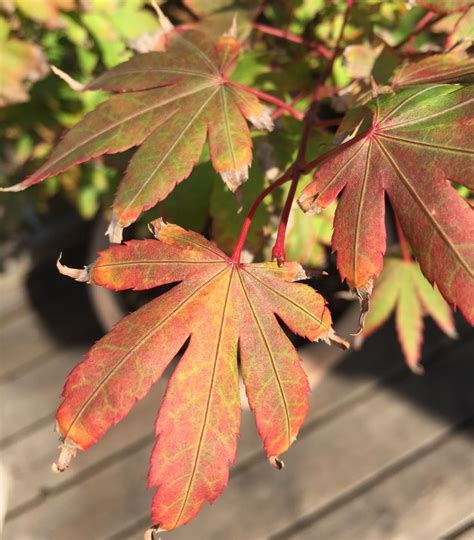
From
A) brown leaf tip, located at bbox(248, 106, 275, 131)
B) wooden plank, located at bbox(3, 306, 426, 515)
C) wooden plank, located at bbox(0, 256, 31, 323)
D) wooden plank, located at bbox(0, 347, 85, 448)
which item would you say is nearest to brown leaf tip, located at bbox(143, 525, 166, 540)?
brown leaf tip, located at bbox(248, 106, 275, 131)

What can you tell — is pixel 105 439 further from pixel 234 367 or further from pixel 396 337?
pixel 234 367

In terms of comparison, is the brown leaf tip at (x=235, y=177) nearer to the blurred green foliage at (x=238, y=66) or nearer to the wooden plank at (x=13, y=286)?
the blurred green foliage at (x=238, y=66)

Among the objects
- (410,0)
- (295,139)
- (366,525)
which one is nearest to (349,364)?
(366,525)

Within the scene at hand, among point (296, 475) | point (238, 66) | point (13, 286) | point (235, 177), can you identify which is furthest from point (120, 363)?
point (13, 286)

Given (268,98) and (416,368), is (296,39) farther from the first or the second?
(416,368)

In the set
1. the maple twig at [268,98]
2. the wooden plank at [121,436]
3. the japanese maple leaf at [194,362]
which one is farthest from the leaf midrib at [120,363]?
the wooden plank at [121,436]

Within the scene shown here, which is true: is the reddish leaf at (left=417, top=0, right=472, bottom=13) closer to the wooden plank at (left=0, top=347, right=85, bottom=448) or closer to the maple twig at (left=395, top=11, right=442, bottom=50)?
the maple twig at (left=395, top=11, right=442, bottom=50)

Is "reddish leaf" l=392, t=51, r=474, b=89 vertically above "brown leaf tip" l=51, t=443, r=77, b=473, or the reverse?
"reddish leaf" l=392, t=51, r=474, b=89
